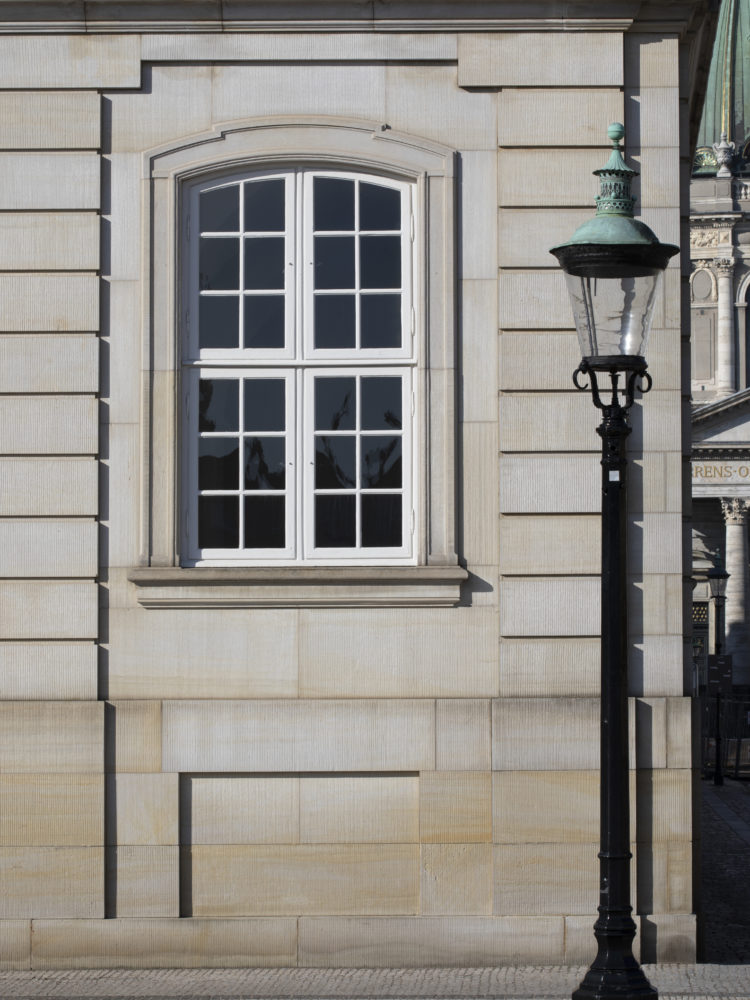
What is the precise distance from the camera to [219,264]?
12250mm

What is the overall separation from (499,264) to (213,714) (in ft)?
11.9

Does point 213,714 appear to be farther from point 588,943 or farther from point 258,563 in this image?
point 588,943

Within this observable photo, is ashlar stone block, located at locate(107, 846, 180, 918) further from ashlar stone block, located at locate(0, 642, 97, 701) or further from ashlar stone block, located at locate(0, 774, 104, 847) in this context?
ashlar stone block, located at locate(0, 642, 97, 701)

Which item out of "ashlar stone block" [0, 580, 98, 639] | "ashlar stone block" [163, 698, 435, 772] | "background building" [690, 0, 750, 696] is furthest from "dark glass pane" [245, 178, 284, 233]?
"background building" [690, 0, 750, 696]

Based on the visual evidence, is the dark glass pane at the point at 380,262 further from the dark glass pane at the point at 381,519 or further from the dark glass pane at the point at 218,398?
the dark glass pane at the point at 381,519

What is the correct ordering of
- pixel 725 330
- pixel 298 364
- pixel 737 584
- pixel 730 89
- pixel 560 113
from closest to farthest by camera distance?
pixel 560 113 < pixel 298 364 < pixel 737 584 < pixel 725 330 < pixel 730 89

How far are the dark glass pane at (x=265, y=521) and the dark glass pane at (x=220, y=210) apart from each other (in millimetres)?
1910

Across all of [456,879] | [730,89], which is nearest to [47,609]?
[456,879]

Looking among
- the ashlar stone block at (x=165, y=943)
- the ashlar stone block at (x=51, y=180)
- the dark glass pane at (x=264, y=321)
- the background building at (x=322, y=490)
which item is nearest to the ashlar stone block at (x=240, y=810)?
the background building at (x=322, y=490)

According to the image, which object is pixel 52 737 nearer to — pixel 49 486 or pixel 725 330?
pixel 49 486

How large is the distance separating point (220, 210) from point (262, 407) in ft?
4.63

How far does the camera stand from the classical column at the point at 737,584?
83125mm

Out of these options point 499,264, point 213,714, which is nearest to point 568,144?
point 499,264

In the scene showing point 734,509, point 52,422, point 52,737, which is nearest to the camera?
point 52,737
